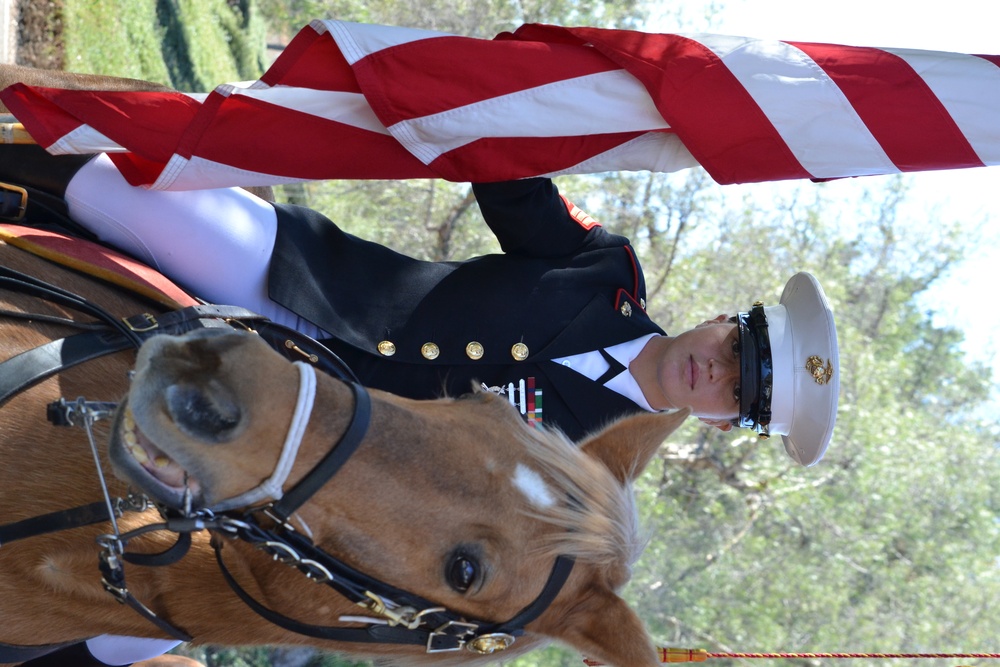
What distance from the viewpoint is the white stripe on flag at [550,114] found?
7.89 ft

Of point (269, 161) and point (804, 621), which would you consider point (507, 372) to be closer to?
point (269, 161)

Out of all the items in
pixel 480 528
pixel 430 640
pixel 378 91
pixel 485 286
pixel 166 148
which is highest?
pixel 378 91

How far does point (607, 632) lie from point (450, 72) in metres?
1.54

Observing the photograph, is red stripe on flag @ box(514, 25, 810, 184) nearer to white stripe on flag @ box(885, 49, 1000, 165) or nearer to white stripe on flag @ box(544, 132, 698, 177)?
white stripe on flag @ box(544, 132, 698, 177)

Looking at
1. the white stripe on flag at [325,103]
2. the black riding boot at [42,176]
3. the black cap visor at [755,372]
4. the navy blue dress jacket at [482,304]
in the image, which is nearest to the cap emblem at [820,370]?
the black cap visor at [755,372]

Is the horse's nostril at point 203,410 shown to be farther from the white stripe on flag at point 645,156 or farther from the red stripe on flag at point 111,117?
the white stripe on flag at point 645,156

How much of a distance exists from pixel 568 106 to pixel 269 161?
880 mm

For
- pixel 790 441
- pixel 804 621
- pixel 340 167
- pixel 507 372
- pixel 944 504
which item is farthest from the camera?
pixel 944 504

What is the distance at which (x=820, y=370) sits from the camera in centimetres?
320

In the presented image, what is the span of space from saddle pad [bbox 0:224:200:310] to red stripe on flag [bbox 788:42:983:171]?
1962 millimetres

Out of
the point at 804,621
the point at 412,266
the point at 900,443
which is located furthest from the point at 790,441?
the point at 900,443

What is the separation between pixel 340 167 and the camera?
2.55 metres

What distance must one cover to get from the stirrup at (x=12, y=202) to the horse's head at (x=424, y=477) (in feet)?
4.40

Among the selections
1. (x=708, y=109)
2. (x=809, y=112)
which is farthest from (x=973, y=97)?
(x=708, y=109)
